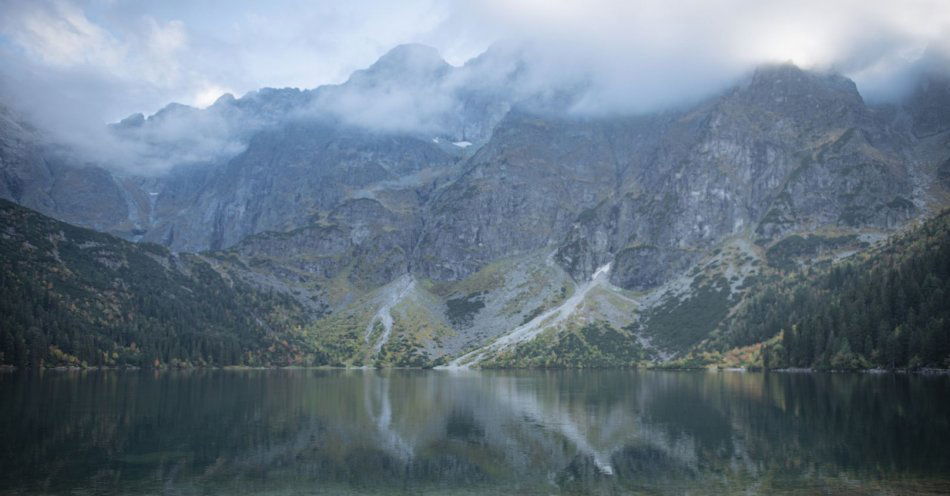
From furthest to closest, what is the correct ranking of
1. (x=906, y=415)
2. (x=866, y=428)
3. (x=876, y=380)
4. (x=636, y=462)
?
(x=876, y=380) < (x=906, y=415) < (x=866, y=428) < (x=636, y=462)

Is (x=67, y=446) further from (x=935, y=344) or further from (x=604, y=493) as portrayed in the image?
(x=935, y=344)

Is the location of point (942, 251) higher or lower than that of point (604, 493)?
higher

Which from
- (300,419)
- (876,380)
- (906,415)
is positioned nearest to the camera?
(906,415)

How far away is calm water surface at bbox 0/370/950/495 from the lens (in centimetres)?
4850

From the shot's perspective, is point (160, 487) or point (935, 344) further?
point (935, 344)

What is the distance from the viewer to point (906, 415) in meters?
75.2

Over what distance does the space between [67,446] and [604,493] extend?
4986 centimetres

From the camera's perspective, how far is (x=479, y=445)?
68500 millimetres

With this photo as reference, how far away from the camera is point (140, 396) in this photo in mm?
113312

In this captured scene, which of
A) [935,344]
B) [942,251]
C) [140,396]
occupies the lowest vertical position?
[140,396]

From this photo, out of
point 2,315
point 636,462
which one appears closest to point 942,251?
point 636,462

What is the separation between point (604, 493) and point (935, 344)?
12396cm

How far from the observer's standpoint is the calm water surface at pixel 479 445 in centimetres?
4850

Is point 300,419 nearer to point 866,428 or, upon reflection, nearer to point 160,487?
point 160,487
